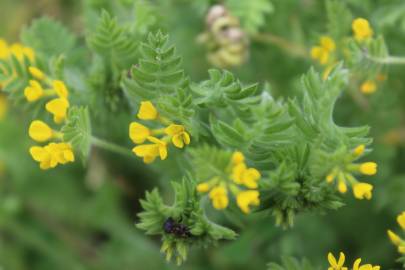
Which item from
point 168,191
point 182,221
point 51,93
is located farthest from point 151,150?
point 168,191

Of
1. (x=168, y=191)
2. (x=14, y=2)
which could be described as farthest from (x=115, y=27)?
(x=14, y=2)

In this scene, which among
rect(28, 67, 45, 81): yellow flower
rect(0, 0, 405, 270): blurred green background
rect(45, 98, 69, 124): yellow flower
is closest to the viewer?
rect(45, 98, 69, 124): yellow flower

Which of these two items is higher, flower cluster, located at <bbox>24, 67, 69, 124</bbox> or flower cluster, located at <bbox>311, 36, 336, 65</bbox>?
flower cluster, located at <bbox>311, 36, 336, 65</bbox>

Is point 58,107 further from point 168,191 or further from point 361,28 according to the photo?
point 168,191

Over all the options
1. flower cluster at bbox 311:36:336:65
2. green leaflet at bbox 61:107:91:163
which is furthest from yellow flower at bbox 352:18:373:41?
green leaflet at bbox 61:107:91:163

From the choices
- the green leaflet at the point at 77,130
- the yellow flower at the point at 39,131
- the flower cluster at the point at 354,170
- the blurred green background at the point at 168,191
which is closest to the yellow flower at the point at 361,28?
the blurred green background at the point at 168,191

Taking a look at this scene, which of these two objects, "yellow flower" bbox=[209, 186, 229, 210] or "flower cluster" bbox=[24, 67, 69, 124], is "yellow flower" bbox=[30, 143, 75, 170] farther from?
"yellow flower" bbox=[209, 186, 229, 210]
